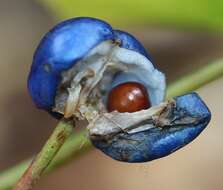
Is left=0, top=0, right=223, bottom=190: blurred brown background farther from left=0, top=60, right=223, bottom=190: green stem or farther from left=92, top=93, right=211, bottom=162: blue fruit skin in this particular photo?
left=92, top=93, right=211, bottom=162: blue fruit skin

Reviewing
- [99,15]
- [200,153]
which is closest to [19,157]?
[200,153]

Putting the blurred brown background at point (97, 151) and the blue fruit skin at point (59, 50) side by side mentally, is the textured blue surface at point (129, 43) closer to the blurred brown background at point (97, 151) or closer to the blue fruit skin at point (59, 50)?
the blue fruit skin at point (59, 50)

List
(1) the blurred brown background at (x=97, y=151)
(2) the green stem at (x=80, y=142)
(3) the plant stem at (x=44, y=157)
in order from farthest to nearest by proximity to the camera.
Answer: (1) the blurred brown background at (x=97, y=151), (2) the green stem at (x=80, y=142), (3) the plant stem at (x=44, y=157)

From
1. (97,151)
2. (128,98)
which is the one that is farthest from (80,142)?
(97,151)

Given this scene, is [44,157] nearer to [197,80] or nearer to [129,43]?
[129,43]

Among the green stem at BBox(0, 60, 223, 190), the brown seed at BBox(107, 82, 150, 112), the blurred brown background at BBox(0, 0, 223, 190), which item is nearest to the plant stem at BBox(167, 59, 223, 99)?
the green stem at BBox(0, 60, 223, 190)

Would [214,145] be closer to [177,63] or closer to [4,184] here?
[177,63]

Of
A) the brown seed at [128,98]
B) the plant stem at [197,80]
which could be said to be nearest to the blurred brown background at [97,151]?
the plant stem at [197,80]
